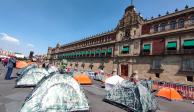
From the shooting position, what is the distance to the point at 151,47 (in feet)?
78.6

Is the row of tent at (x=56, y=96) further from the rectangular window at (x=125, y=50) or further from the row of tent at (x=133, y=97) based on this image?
the rectangular window at (x=125, y=50)

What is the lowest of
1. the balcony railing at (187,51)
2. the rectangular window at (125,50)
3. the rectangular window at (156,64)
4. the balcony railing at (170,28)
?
the rectangular window at (156,64)

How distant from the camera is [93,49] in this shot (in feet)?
130


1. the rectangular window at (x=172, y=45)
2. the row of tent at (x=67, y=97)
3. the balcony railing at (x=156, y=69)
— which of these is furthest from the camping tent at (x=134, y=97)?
the rectangular window at (x=172, y=45)

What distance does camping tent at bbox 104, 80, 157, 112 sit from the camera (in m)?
7.29

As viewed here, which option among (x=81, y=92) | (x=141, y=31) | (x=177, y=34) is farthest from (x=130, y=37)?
(x=81, y=92)

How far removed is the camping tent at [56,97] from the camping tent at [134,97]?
7.37ft

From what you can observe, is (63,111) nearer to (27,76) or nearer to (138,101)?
(138,101)

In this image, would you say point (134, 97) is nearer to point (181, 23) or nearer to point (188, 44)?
point (188, 44)

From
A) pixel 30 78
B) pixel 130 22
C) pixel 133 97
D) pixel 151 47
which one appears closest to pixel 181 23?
pixel 151 47

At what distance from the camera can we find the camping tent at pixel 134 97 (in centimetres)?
729

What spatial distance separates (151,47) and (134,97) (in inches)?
706

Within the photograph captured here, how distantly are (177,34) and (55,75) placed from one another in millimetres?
19213

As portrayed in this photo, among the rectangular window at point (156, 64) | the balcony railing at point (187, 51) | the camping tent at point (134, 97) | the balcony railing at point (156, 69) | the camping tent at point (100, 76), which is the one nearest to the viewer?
the camping tent at point (134, 97)
